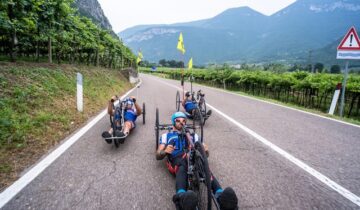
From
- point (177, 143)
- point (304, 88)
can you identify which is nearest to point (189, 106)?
point (177, 143)

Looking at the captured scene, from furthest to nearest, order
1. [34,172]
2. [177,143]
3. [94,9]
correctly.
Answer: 1. [94,9]
2. [177,143]
3. [34,172]

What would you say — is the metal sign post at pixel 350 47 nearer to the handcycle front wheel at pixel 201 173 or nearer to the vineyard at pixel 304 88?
the vineyard at pixel 304 88

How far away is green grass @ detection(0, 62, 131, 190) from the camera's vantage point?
3.72m

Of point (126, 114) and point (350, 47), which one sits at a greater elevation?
point (350, 47)

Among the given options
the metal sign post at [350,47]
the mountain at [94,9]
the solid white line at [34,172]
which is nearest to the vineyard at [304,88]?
the metal sign post at [350,47]

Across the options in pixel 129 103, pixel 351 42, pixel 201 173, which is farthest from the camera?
pixel 351 42

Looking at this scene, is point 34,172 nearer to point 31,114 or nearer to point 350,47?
point 31,114

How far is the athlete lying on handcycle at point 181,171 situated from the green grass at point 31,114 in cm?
221

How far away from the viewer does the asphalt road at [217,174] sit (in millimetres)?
2602

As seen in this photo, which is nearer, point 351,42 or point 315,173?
point 315,173

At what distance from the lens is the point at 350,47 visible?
7.94 m

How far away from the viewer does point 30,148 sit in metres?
4.02

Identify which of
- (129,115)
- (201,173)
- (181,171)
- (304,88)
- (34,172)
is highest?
(304,88)

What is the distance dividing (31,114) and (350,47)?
10.3 m
